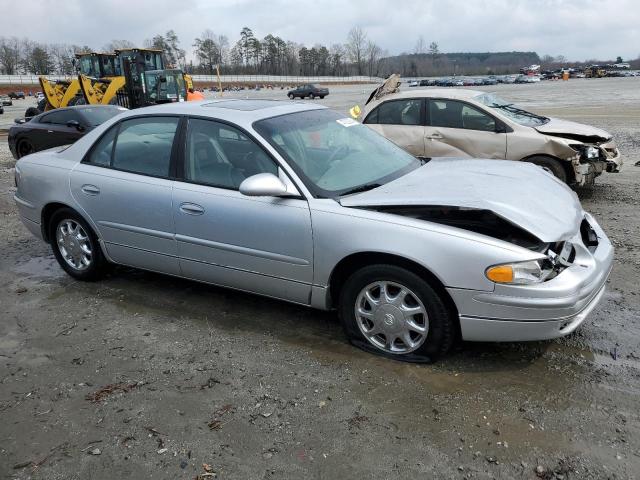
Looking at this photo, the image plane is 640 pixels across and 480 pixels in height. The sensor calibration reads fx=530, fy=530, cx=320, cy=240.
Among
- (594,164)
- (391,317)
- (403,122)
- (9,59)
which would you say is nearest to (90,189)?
(391,317)

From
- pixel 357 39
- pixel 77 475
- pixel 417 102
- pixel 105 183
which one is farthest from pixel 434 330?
pixel 357 39

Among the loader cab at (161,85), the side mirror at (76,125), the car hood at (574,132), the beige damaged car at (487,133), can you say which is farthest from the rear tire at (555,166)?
Result: the loader cab at (161,85)

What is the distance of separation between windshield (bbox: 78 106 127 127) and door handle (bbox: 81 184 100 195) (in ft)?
24.7

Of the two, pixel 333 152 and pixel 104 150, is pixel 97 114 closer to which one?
pixel 104 150

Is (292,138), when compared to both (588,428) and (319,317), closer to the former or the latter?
(319,317)

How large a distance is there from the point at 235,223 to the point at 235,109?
1002 mm

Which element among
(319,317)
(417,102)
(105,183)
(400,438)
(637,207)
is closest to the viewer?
(400,438)

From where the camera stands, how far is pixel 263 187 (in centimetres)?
338

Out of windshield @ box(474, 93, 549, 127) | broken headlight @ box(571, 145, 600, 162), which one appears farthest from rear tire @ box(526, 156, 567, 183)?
windshield @ box(474, 93, 549, 127)

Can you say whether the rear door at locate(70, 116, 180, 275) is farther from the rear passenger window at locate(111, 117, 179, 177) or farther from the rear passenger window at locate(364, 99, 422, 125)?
the rear passenger window at locate(364, 99, 422, 125)

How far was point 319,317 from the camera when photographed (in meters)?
4.10

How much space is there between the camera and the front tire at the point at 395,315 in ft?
10.4

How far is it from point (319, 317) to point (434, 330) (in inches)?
44.7

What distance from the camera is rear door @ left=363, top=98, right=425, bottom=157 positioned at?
26.3ft
